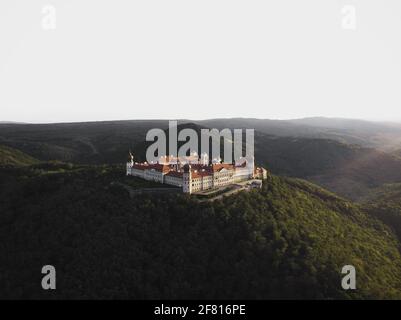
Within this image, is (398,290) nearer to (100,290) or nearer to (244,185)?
(244,185)

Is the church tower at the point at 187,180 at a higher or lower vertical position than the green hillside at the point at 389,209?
higher

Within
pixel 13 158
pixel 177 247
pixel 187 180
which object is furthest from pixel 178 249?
pixel 13 158

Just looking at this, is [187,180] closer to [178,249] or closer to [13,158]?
[178,249]

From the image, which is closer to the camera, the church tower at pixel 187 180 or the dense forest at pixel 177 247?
the dense forest at pixel 177 247

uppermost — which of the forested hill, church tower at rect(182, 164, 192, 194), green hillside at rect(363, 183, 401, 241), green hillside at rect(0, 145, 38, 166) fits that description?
church tower at rect(182, 164, 192, 194)

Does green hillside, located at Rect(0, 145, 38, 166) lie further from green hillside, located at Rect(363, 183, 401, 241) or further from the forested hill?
green hillside, located at Rect(363, 183, 401, 241)

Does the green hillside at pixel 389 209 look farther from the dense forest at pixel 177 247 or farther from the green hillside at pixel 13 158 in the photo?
the green hillside at pixel 13 158

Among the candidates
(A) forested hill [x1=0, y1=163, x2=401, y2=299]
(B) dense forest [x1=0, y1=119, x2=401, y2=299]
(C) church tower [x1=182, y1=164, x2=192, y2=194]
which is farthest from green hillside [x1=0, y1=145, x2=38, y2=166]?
(C) church tower [x1=182, y1=164, x2=192, y2=194]

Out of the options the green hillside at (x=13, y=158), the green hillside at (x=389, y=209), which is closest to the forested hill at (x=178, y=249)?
the green hillside at (x=389, y=209)

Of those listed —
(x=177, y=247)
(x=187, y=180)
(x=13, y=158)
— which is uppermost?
(x=187, y=180)
